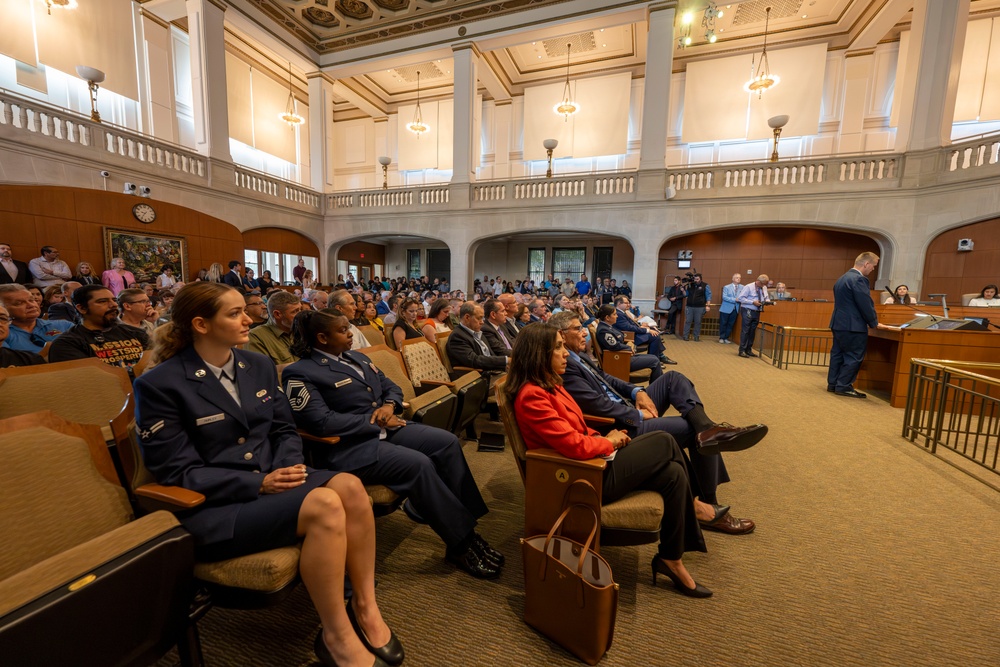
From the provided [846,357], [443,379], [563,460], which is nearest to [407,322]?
[443,379]

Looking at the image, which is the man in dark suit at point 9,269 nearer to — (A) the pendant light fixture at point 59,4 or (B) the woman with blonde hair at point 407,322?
(B) the woman with blonde hair at point 407,322

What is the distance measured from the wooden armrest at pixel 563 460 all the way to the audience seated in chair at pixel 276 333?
198 centimetres

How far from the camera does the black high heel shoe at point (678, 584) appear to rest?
1.64 m

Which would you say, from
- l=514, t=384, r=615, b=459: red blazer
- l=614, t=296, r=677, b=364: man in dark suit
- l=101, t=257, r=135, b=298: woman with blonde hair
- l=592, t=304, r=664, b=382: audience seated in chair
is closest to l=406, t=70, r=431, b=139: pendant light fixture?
l=101, t=257, r=135, b=298: woman with blonde hair

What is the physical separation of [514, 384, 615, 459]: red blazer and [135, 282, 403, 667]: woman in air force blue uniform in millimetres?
635

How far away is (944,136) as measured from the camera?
25.7 ft

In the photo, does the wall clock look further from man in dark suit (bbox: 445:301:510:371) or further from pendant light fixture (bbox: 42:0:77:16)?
man in dark suit (bbox: 445:301:510:371)

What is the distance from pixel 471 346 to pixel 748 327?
19.5 feet

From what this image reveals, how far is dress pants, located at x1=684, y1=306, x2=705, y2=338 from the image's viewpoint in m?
9.09

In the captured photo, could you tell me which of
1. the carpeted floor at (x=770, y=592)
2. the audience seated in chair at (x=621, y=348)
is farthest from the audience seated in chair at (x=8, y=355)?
the audience seated in chair at (x=621, y=348)

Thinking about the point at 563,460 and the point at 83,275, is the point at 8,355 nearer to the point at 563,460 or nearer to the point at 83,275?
the point at 563,460

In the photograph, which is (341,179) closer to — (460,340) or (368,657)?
(460,340)

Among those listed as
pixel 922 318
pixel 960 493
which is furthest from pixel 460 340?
pixel 922 318

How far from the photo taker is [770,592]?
5.50 ft
